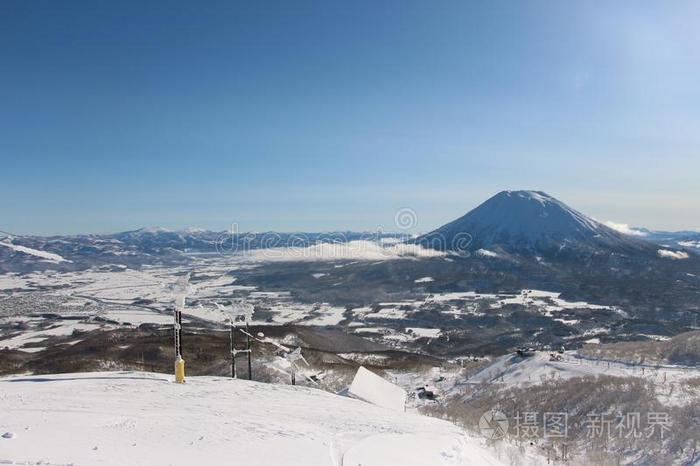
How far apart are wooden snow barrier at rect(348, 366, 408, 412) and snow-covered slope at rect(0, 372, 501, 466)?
26.5 ft

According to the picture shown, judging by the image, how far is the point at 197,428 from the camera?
14.5 metres

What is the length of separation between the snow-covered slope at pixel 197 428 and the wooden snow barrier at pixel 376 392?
8.09m

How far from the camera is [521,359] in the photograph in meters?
47.8

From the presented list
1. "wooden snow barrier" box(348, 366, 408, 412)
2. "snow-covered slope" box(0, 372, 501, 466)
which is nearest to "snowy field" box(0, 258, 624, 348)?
"wooden snow barrier" box(348, 366, 408, 412)

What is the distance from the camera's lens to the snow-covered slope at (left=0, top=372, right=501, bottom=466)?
11.8 m

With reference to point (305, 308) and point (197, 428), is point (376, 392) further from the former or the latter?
point (305, 308)

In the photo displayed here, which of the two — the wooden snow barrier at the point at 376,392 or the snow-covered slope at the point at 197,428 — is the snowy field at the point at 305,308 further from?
the snow-covered slope at the point at 197,428

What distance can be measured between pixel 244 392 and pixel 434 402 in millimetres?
22641

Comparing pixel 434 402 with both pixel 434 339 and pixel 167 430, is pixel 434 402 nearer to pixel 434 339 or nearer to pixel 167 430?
pixel 167 430

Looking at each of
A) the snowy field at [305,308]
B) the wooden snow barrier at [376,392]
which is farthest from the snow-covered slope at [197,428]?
the snowy field at [305,308]

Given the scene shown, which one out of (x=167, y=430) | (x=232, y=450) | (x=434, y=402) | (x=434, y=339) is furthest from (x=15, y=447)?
(x=434, y=339)

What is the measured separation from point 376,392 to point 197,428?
1974 centimetres

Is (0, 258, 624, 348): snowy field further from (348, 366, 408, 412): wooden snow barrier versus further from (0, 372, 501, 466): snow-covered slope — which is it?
(0, 372, 501, 466): snow-covered slope

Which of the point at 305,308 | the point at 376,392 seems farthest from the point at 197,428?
the point at 305,308
